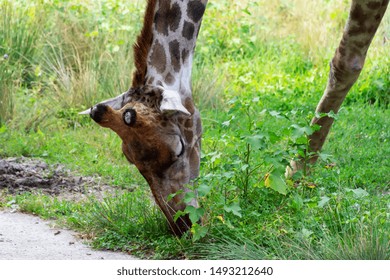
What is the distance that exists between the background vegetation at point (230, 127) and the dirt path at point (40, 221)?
145 mm

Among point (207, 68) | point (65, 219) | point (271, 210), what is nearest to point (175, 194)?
point (271, 210)

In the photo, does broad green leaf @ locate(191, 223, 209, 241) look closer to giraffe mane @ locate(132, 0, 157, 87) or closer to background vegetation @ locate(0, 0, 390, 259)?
background vegetation @ locate(0, 0, 390, 259)

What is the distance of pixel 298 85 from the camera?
10.0m

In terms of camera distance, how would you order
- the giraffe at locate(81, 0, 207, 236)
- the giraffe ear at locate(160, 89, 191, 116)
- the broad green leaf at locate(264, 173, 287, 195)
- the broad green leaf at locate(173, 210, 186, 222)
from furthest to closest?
the broad green leaf at locate(264, 173, 287, 195), the broad green leaf at locate(173, 210, 186, 222), the giraffe at locate(81, 0, 207, 236), the giraffe ear at locate(160, 89, 191, 116)

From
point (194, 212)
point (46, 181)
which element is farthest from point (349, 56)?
point (46, 181)

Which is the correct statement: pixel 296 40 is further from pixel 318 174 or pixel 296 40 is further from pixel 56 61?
pixel 318 174

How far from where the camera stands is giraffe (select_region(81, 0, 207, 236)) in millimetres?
4488

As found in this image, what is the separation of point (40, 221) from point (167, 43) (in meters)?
2.05

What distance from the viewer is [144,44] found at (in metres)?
4.72

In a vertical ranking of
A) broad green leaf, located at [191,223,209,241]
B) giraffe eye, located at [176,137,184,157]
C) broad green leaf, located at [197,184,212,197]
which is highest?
giraffe eye, located at [176,137,184,157]

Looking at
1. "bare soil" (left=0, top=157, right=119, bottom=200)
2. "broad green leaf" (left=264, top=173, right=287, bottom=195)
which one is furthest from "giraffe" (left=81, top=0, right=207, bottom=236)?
"bare soil" (left=0, top=157, right=119, bottom=200)

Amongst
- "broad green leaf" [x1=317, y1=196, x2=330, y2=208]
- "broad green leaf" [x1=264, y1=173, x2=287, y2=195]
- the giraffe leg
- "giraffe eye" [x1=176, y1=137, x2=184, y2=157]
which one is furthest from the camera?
the giraffe leg

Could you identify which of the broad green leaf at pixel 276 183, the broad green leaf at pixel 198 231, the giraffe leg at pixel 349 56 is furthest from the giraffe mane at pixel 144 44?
the giraffe leg at pixel 349 56

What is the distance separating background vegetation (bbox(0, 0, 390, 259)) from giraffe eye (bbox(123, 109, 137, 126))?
65 cm
